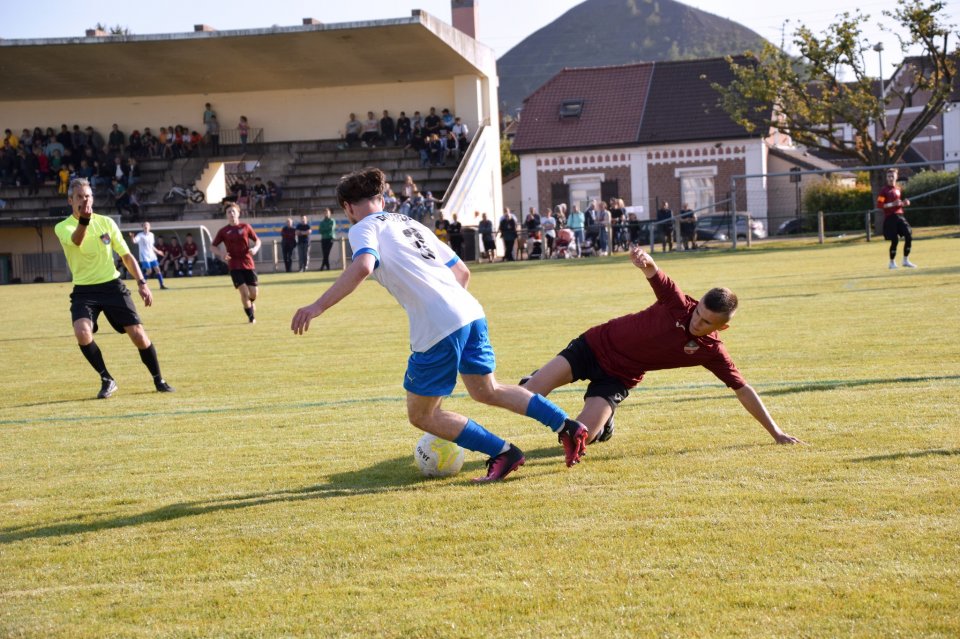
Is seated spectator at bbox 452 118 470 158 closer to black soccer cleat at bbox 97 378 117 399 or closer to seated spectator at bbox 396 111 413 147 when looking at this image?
seated spectator at bbox 396 111 413 147

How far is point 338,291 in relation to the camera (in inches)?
192

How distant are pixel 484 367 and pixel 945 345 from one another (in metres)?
5.82

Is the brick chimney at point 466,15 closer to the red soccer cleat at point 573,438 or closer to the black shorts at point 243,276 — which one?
the black shorts at point 243,276

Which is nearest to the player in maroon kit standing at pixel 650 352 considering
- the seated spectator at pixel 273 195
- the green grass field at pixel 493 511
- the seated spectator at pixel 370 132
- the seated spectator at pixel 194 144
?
the green grass field at pixel 493 511

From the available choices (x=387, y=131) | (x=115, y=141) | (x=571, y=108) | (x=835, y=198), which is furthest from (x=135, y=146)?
(x=835, y=198)

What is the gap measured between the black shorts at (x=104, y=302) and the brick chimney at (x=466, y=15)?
136ft

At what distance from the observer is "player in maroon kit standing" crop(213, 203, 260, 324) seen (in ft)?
54.7

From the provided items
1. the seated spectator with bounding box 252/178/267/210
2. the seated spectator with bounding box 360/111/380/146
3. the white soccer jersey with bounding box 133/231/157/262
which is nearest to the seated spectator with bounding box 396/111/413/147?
the seated spectator with bounding box 360/111/380/146

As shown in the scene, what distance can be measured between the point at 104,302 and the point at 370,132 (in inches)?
1247

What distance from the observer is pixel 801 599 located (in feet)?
11.7

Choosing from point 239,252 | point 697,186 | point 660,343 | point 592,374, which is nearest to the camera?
point 660,343

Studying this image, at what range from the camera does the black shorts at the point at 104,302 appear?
943 cm

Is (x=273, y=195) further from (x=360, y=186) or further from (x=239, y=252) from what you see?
(x=360, y=186)

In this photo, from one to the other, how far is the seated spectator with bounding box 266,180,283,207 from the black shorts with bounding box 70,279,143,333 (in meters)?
29.7
